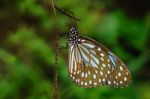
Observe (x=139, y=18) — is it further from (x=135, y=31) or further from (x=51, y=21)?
(x=51, y=21)

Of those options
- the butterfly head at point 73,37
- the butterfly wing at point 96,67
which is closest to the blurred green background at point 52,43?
the butterfly wing at point 96,67

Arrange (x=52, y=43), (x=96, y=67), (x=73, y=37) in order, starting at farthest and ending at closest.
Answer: (x=52, y=43)
(x=96, y=67)
(x=73, y=37)

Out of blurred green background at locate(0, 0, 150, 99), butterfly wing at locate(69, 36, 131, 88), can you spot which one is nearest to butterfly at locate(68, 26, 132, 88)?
butterfly wing at locate(69, 36, 131, 88)

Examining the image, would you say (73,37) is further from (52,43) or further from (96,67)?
(52,43)

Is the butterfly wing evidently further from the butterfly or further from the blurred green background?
the blurred green background

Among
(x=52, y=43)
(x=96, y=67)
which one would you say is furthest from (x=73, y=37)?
(x=52, y=43)
